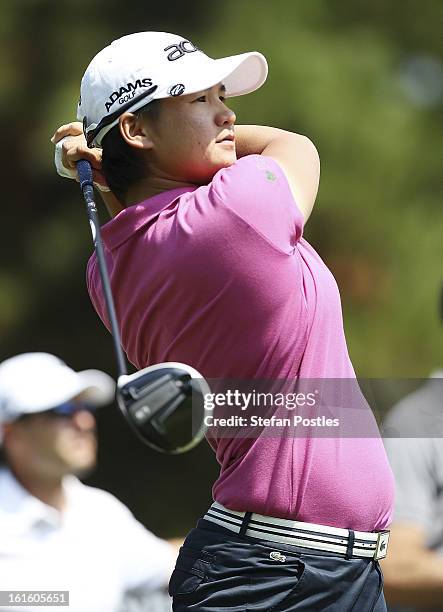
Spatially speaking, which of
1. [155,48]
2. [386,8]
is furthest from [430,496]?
[386,8]

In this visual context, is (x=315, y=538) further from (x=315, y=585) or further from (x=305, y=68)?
(x=305, y=68)

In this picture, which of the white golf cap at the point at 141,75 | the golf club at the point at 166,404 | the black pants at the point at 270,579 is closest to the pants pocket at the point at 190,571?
the black pants at the point at 270,579

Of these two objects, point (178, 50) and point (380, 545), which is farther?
point (178, 50)

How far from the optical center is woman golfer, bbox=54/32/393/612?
1.99 meters

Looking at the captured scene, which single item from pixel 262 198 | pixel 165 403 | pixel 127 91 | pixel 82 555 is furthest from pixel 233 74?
pixel 82 555

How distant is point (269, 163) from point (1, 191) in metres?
3.94

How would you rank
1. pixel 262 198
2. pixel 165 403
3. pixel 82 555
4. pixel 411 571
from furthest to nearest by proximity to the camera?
pixel 411 571 → pixel 82 555 → pixel 262 198 → pixel 165 403

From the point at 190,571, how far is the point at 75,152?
0.82 m

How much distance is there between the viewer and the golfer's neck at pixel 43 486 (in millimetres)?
3553

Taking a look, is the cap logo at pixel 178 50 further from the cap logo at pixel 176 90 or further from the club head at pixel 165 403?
the club head at pixel 165 403

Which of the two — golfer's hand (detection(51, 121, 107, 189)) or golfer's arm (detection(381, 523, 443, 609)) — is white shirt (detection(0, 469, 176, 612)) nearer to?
golfer's arm (detection(381, 523, 443, 609))

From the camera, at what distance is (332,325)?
2066 mm

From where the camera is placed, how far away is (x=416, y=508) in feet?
11.8

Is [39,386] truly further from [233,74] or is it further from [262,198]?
[262,198]
